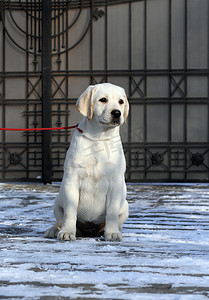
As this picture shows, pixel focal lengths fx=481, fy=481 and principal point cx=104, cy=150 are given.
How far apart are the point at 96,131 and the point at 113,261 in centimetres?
106

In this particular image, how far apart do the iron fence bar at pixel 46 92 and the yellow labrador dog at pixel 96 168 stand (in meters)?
5.86

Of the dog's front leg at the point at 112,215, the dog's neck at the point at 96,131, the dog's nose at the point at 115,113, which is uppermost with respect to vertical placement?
the dog's nose at the point at 115,113

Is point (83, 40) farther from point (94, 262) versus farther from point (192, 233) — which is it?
point (94, 262)

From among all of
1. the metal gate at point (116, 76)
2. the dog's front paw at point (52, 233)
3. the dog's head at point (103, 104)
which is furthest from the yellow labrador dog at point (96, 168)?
the metal gate at point (116, 76)

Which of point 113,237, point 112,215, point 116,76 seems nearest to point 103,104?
point 112,215

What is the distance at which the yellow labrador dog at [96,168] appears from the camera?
3293mm

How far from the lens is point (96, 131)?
3387 millimetres

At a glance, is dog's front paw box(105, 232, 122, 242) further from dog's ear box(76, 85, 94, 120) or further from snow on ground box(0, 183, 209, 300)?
dog's ear box(76, 85, 94, 120)

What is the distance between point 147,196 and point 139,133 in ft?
7.87

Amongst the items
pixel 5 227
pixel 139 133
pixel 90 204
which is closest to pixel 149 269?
pixel 90 204

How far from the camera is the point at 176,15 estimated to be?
9.20 meters

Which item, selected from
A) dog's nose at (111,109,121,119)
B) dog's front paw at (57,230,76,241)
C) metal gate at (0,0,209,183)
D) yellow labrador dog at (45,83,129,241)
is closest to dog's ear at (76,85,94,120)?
yellow labrador dog at (45,83,129,241)

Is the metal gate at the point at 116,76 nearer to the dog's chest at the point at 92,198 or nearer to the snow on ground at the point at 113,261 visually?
the snow on ground at the point at 113,261

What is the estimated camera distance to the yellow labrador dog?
3.29 metres
